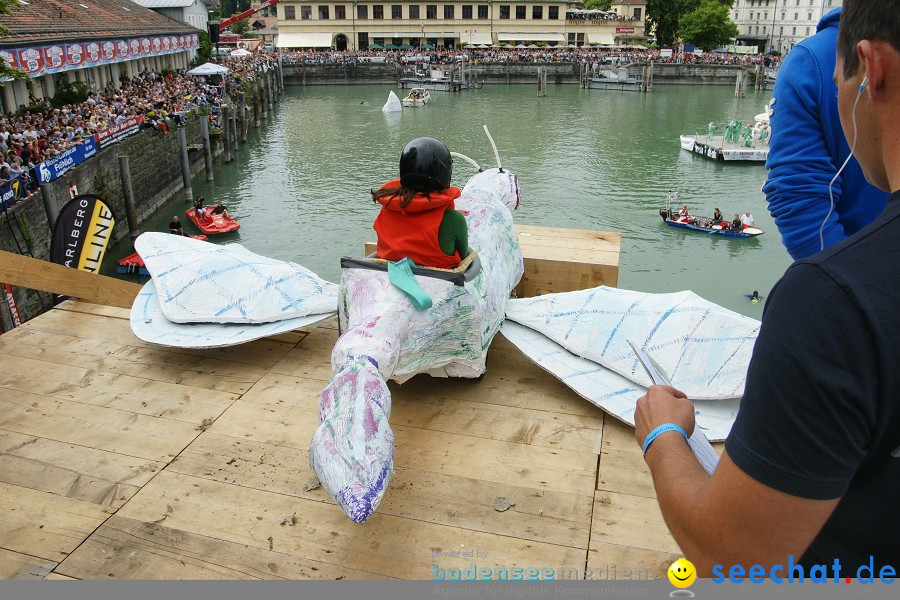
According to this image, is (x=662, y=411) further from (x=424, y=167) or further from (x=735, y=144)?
(x=735, y=144)

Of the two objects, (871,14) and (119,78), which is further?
(119,78)

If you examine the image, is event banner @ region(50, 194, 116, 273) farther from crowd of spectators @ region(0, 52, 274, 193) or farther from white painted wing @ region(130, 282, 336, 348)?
white painted wing @ region(130, 282, 336, 348)

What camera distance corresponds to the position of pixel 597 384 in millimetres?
4238

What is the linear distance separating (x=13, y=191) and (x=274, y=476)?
1474 centimetres

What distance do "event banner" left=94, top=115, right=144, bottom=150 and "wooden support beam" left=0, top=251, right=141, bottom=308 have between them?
1721 centimetres

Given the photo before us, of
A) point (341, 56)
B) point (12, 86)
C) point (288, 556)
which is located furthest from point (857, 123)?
point (341, 56)

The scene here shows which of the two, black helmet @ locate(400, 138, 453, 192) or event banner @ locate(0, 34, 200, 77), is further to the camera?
event banner @ locate(0, 34, 200, 77)

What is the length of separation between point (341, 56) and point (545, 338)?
75.1 meters

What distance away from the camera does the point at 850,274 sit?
105 cm

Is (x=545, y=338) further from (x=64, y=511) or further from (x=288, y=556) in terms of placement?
(x=64, y=511)

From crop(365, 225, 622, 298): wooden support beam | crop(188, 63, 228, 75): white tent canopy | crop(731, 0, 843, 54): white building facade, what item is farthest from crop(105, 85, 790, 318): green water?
crop(731, 0, 843, 54): white building facade

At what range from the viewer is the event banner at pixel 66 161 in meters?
16.5

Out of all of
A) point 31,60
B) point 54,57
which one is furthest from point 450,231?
point 54,57

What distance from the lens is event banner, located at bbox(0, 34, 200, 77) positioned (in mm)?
21750
